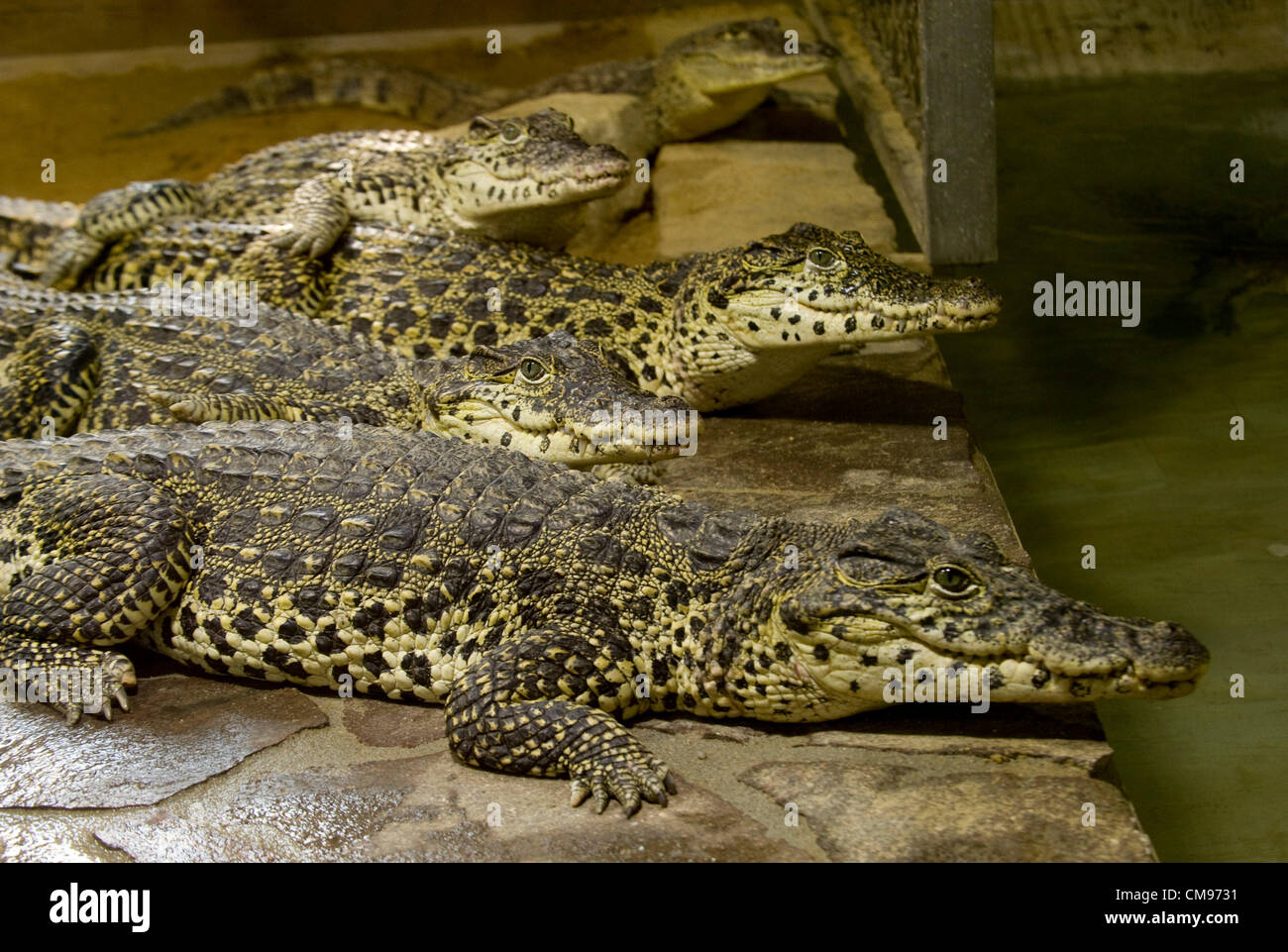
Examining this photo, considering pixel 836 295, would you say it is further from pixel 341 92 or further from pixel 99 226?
pixel 341 92

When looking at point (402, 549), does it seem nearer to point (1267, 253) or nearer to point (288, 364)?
point (288, 364)

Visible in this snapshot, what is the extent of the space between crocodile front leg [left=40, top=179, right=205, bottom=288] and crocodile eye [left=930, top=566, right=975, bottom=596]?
4.83 m

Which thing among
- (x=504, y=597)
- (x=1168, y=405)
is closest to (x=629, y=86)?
(x=1168, y=405)

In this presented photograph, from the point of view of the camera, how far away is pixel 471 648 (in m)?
3.62

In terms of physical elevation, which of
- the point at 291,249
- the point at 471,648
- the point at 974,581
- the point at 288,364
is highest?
the point at 291,249

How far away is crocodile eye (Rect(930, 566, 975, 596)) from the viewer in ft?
10.2

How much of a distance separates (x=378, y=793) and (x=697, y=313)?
2.64 meters

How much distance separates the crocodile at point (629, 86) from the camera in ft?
28.5

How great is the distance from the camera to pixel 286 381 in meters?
5.11

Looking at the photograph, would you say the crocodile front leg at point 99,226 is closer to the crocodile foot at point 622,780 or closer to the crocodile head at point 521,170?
the crocodile head at point 521,170

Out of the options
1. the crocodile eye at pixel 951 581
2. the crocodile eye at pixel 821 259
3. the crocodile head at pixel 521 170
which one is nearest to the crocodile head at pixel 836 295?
the crocodile eye at pixel 821 259

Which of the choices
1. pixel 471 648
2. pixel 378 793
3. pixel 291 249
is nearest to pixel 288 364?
pixel 291 249

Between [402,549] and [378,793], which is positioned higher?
[402,549]

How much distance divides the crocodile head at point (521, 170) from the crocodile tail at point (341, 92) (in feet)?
14.9
